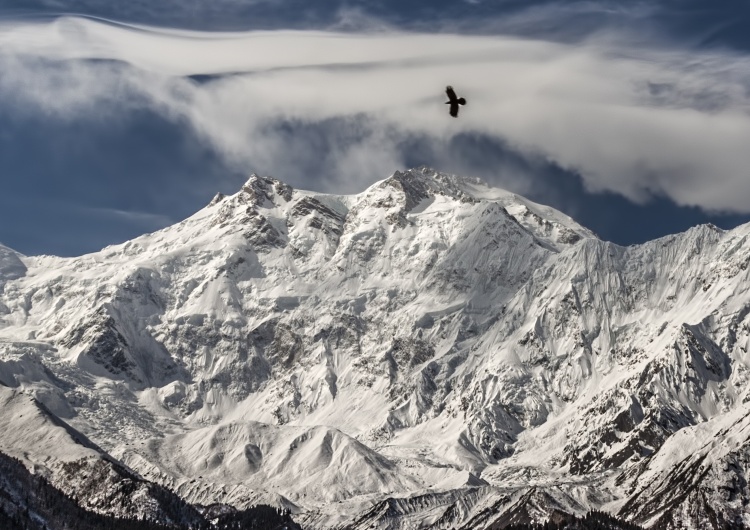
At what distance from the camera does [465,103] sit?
168 meters
